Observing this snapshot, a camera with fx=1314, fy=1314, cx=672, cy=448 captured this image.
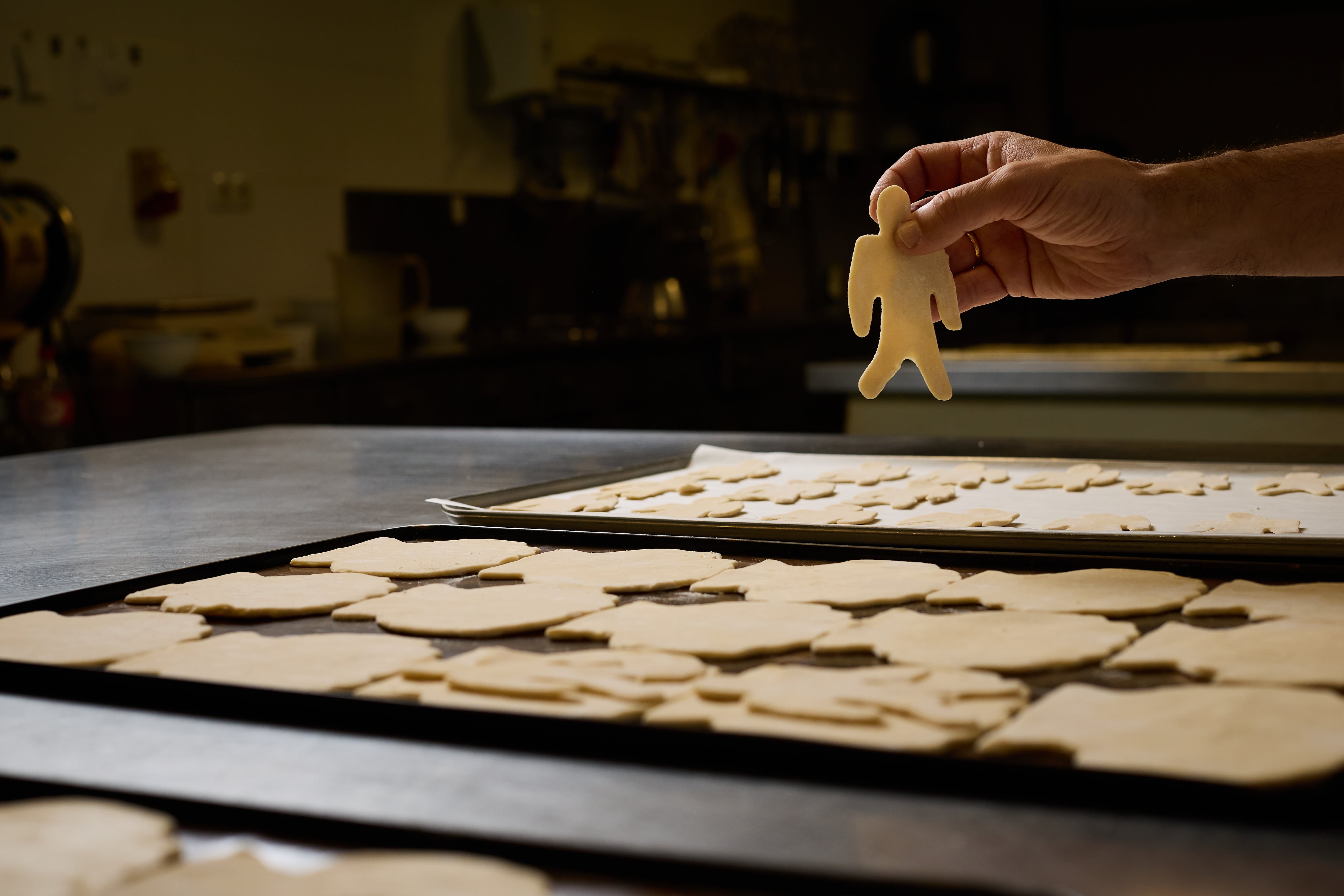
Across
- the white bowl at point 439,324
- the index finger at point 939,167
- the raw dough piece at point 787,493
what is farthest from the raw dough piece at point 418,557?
the white bowl at point 439,324

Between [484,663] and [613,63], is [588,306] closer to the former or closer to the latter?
[613,63]

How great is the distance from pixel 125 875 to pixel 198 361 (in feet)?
9.65

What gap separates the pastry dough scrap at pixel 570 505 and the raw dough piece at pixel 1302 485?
30.2 inches

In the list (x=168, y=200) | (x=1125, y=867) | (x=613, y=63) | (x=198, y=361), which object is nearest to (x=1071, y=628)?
(x=1125, y=867)

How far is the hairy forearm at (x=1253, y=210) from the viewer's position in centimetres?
154

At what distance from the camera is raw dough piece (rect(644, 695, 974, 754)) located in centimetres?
64

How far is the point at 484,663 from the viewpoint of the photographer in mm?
827

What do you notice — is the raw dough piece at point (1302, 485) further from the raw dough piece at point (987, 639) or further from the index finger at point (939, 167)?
the raw dough piece at point (987, 639)

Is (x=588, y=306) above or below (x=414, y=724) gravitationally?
above

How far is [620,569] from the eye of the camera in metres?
1.17

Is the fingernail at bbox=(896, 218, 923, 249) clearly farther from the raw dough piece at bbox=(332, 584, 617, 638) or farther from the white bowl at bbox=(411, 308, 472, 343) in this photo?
the white bowl at bbox=(411, 308, 472, 343)

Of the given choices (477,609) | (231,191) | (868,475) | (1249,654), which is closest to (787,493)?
(868,475)

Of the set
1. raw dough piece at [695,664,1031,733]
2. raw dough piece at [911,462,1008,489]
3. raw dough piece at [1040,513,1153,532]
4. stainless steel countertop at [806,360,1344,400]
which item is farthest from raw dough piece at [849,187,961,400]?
stainless steel countertop at [806,360,1344,400]

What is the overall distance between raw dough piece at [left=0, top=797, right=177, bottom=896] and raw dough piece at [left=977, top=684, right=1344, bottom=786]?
39 cm
